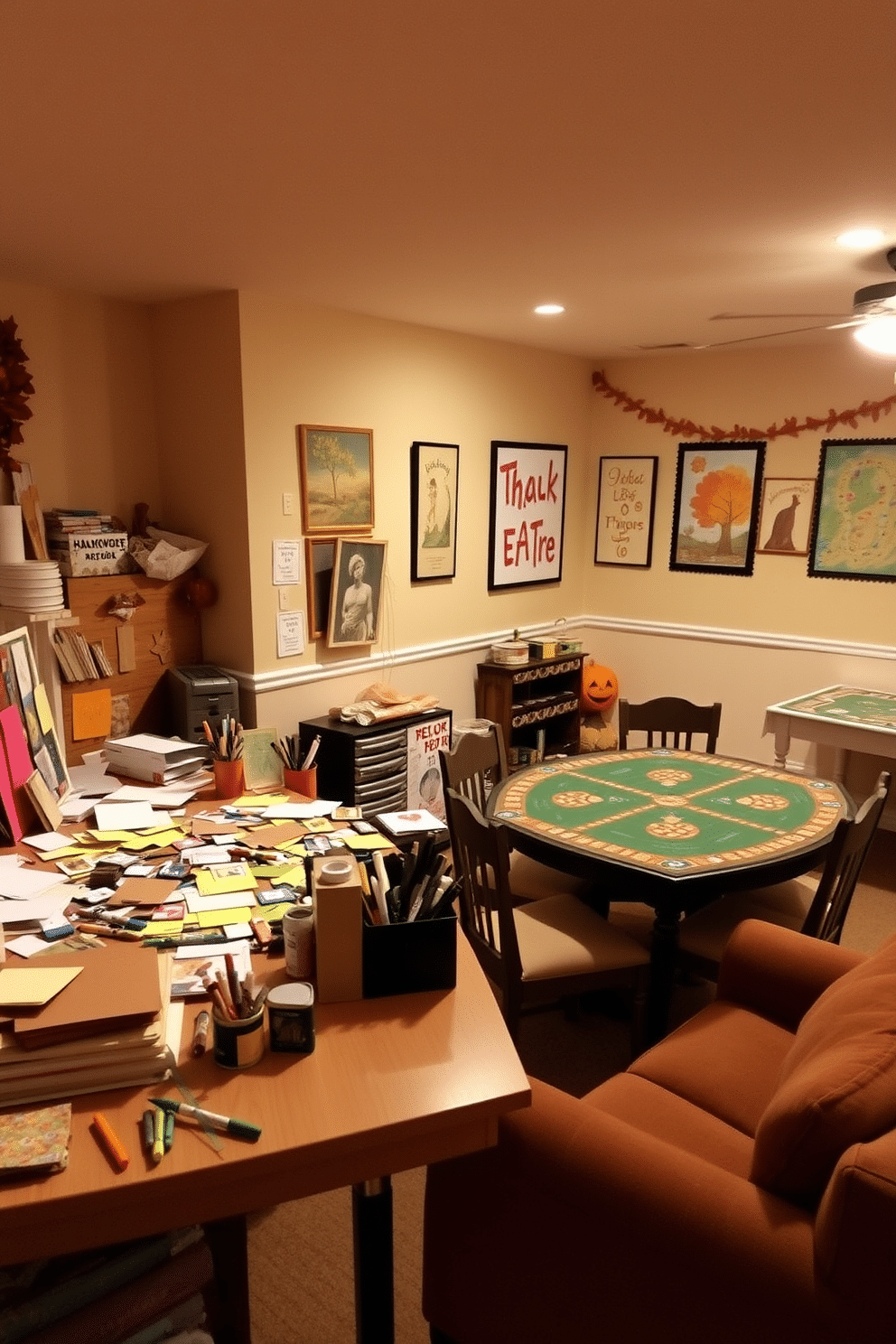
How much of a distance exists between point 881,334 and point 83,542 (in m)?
2.94

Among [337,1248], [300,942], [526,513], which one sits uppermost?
[526,513]

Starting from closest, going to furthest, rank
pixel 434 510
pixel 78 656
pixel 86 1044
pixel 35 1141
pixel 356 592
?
1. pixel 35 1141
2. pixel 86 1044
3. pixel 78 656
4. pixel 356 592
5. pixel 434 510

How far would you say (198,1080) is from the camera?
4.27 feet

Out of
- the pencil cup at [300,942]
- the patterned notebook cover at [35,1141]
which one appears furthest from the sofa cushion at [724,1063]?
the patterned notebook cover at [35,1141]

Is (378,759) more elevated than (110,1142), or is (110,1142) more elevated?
(110,1142)

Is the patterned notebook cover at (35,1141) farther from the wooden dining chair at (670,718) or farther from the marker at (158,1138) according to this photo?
the wooden dining chair at (670,718)

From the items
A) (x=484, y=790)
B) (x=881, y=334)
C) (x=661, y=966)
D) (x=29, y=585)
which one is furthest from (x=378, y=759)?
(x=881, y=334)

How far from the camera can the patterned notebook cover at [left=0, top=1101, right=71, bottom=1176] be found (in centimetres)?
112

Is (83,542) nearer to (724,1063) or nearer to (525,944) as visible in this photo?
(525,944)

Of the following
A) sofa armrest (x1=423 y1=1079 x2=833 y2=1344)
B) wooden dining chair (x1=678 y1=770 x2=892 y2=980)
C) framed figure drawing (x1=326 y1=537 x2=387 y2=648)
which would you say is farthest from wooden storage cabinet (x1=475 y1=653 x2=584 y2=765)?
sofa armrest (x1=423 y1=1079 x2=833 y2=1344)

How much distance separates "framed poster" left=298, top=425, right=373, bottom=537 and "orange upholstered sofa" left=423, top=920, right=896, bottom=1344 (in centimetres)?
281

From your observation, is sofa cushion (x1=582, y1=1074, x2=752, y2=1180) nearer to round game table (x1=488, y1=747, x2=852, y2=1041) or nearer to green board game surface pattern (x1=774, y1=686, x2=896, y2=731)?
round game table (x1=488, y1=747, x2=852, y2=1041)

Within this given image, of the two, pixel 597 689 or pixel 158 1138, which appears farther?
pixel 597 689

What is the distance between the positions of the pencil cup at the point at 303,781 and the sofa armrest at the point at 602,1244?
1280 millimetres
